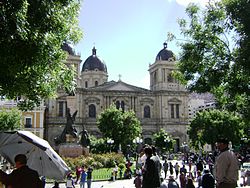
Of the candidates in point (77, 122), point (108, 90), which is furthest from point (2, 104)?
point (108, 90)

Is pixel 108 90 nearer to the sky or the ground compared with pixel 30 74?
nearer to the sky

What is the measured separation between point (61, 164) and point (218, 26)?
8085mm

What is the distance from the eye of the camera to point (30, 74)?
10.9 metres

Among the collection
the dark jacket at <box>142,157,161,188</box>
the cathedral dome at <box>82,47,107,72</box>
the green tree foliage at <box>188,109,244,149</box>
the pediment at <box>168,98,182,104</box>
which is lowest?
the dark jacket at <box>142,157,161,188</box>

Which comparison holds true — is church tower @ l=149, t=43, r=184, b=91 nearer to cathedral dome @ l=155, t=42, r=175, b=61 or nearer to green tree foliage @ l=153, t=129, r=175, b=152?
cathedral dome @ l=155, t=42, r=175, b=61

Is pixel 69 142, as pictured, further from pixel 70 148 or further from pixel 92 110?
pixel 92 110

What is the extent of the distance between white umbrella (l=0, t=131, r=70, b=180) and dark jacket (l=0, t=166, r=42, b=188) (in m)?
2.04

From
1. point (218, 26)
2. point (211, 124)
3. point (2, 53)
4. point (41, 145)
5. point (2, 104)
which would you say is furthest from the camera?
point (2, 104)

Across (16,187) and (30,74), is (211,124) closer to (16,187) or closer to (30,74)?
(30,74)

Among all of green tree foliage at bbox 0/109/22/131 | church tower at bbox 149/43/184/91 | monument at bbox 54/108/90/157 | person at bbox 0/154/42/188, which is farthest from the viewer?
church tower at bbox 149/43/184/91

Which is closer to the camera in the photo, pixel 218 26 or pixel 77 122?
pixel 218 26

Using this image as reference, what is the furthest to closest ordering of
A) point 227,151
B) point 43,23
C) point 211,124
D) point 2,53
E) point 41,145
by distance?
point 211,124 < point 43,23 < point 2,53 < point 41,145 < point 227,151

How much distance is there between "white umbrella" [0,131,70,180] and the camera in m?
7.87

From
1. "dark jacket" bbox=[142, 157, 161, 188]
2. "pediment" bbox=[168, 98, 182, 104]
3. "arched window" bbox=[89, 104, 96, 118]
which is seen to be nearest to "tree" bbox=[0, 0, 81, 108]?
"dark jacket" bbox=[142, 157, 161, 188]
